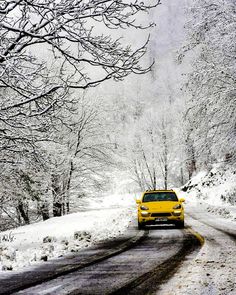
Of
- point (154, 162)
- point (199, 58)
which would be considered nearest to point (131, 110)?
point (154, 162)

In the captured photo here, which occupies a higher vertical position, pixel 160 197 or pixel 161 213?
pixel 160 197

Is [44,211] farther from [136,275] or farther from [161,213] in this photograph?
[136,275]

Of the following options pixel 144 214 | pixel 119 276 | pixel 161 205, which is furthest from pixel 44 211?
pixel 119 276

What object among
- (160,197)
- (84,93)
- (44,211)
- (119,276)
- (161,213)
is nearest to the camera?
(119,276)

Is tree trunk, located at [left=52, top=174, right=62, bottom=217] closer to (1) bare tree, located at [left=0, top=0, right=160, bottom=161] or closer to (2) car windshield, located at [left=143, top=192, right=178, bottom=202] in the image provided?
(2) car windshield, located at [left=143, top=192, right=178, bottom=202]

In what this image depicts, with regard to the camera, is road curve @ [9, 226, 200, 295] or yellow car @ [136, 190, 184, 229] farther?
yellow car @ [136, 190, 184, 229]

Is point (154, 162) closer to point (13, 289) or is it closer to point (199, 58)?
point (199, 58)

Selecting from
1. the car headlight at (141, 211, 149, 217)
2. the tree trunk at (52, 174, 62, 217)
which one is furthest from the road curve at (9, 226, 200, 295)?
the tree trunk at (52, 174, 62, 217)

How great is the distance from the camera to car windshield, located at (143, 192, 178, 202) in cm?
1592

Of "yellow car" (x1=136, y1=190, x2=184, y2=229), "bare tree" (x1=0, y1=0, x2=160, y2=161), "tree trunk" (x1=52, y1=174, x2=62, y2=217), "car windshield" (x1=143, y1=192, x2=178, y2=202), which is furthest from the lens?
"tree trunk" (x1=52, y1=174, x2=62, y2=217)

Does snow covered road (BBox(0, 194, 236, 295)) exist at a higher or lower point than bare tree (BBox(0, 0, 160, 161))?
lower

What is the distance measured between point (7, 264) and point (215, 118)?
12.4 meters

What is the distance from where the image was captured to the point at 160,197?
632 inches

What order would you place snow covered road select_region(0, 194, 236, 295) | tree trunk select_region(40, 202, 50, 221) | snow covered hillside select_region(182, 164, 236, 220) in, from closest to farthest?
snow covered road select_region(0, 194, 236, 295) → tree trunk select_region(40, 202, 50, 221) → snow covered hillside select_region(182, 164, 236, 220)
